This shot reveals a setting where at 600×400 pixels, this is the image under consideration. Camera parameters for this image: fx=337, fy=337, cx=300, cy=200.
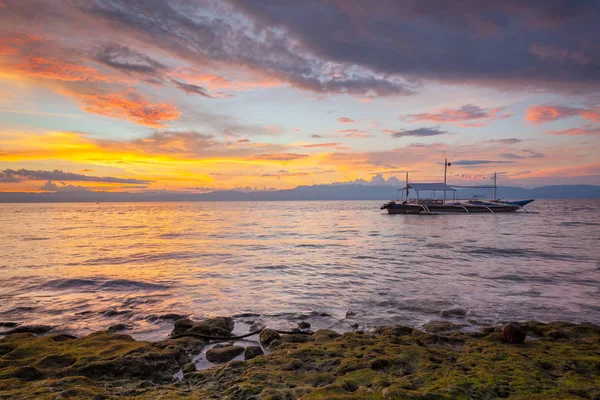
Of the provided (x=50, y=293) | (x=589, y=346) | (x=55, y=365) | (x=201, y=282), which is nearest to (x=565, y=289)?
(x=589, y=346)

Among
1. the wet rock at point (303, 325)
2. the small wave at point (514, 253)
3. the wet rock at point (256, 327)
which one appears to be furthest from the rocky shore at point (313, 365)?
the small wave at point (514, 253)

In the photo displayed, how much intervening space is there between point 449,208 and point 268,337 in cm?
9465

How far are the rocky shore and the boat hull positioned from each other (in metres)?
84.8

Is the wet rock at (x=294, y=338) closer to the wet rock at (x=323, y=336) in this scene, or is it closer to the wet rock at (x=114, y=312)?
the wet rock at (x=323, y=336)

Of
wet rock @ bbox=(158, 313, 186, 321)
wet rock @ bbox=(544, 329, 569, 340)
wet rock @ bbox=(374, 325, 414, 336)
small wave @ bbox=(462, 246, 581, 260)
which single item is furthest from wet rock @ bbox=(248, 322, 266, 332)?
small wave @ bbox=(462, 246, 581, 260)

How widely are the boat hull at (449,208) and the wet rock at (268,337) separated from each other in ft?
286

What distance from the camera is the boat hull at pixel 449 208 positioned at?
299 ft

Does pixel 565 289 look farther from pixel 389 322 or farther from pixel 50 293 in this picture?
pixel 50 293

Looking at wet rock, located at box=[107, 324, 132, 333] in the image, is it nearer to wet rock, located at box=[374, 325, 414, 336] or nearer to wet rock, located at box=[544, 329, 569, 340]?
wet rock, located at box=[374, 325, 414, 336]

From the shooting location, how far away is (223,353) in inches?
321

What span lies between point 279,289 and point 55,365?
1023cm

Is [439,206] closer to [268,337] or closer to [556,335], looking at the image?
[556,335]

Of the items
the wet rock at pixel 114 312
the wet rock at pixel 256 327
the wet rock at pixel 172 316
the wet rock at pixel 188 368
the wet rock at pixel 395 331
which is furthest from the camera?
the wet rock at pixel 114 312

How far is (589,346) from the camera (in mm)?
8125
